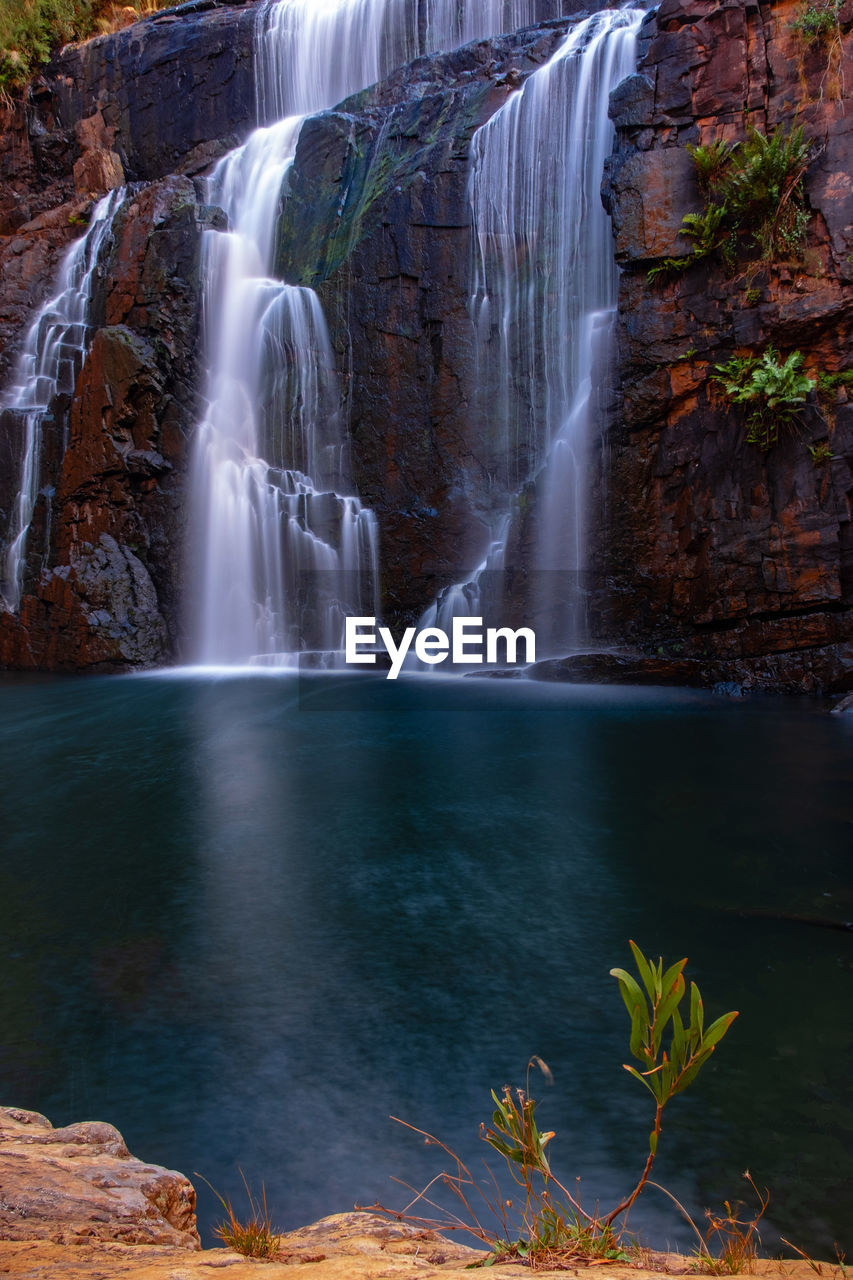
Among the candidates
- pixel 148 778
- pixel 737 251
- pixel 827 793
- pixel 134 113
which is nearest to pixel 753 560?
pixel 737 251

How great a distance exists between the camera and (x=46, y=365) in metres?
18.4

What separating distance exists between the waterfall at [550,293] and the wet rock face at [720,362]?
1.08 metres

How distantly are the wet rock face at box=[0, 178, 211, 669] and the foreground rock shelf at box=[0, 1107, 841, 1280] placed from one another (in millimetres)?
15240

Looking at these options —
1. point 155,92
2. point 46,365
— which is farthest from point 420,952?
point 155,92

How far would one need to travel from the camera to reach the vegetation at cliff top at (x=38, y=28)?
77.8 feet

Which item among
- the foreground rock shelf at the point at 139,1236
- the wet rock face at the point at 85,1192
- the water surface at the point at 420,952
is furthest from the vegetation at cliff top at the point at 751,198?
the wet rock face at the point at 85,1192

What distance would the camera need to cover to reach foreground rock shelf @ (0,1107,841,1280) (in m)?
1.49

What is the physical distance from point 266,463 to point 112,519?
3.45 m

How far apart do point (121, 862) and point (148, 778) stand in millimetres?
2543

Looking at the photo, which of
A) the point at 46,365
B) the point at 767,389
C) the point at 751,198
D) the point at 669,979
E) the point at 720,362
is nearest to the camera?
the point at 669,979

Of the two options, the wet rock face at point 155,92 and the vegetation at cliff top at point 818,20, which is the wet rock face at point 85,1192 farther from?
the wet rock face at point 155,92

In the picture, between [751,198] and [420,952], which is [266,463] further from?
[420,952]

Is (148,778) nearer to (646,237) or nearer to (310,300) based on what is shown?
(646,237)

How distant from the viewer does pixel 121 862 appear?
5758 mm
